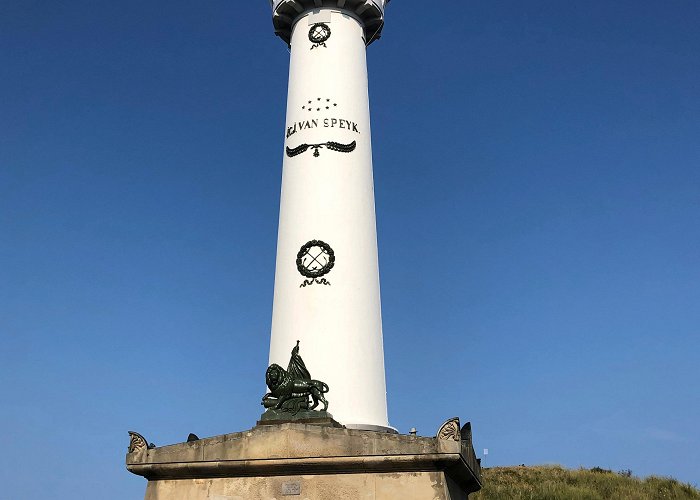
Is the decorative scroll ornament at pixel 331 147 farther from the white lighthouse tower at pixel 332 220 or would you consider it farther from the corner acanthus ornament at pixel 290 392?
the corner acanthus ornament at pixel 290 392

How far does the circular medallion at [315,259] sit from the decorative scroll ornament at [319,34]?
7.96m

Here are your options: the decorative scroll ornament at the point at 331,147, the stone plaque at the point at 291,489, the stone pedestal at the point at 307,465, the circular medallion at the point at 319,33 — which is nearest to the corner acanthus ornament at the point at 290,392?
the stone pedestal at the point at 307,465

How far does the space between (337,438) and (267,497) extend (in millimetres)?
1732

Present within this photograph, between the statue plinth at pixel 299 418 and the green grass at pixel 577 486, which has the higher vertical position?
the green grass at pixel 577 486

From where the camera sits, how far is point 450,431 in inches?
497

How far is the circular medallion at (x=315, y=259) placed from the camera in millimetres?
21609

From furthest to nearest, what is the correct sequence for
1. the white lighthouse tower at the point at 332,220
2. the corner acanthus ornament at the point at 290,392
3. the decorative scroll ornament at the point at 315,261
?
the decorative scroll ornament at the point at 315,261 → the white lighthouse tower at the point at 332,220 → the corner acanthus ornament at the point at 290,392

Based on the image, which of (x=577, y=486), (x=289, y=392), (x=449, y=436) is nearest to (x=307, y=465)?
(x=289, y=392)

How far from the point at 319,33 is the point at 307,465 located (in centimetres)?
1742

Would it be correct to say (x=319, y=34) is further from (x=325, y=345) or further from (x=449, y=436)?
(x=449, y=436)

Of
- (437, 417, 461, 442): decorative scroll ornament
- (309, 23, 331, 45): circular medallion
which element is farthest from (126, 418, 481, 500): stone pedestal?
(309, 23, 331, 45): circular medallion

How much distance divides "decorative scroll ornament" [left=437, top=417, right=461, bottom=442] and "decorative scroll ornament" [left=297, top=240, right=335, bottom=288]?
9348 millimetres

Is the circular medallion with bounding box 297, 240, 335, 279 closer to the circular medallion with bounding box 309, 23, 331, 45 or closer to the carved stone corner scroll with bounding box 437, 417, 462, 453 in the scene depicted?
the circular medallion with bounding box 309, 23, 331, 45

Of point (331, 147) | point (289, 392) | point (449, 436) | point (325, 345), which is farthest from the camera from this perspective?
point (331, 147)
